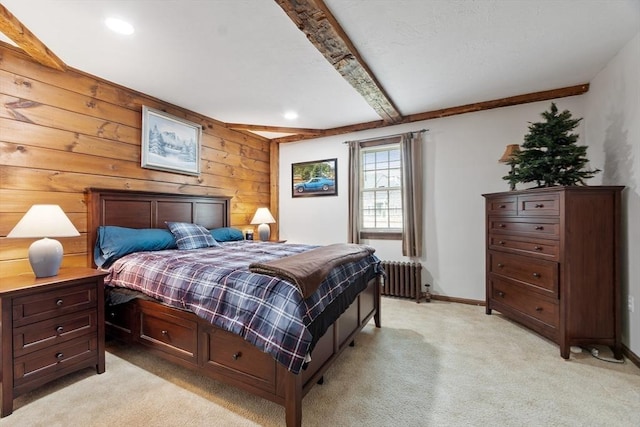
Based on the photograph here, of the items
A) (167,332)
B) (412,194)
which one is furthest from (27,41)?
(412,194)

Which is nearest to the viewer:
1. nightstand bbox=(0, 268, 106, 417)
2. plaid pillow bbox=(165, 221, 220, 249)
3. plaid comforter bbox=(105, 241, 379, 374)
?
plaid comforter bbox=(105, 241, 379, 374)

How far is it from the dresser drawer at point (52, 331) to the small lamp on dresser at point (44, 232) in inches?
13.3

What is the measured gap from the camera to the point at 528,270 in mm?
2633

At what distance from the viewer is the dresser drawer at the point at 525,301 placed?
2.40m

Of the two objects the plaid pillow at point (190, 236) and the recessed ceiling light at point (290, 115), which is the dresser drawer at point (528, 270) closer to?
the recessed ceiling light at point (290, 115)

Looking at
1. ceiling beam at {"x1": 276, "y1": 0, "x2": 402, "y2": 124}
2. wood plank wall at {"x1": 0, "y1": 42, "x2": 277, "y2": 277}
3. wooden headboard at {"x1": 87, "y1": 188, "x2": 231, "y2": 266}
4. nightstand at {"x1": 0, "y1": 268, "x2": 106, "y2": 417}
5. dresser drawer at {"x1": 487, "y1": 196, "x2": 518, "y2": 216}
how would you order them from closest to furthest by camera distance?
nightstand at {"x1": 0, "y1": 268, "x2": 106, "y2": 417}, ceiling beam at {"x1": 276, "y1": 0, "x2": 402, "y2": 124}, wood plank wall at {"x1": 0, "y1": 42, "x2": 277, "y2": 277}, wooden headboard at {"x1": 87, "y1": 188, "x2": 231, "y2": 266}, dresser drawer at {"x1": 487, "y1": 196, "x2": 518, "y2": 216}

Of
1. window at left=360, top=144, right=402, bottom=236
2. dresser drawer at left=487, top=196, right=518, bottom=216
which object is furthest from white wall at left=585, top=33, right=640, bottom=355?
window at left=360, top=144, right=402, bottom=236

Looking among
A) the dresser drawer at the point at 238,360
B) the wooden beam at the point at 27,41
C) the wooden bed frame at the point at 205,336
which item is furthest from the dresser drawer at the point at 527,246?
the wooden beam at the point at 27,41

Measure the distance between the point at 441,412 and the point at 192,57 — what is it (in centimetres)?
315

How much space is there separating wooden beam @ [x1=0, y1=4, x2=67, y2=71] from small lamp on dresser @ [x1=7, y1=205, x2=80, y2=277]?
4.03 ft

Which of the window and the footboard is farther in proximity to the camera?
the window

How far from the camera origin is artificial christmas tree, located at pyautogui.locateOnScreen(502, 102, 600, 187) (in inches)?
94.0

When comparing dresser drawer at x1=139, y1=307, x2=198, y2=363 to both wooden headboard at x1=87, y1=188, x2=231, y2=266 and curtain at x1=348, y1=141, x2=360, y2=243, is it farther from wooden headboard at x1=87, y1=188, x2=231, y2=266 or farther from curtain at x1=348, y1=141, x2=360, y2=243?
curtain at x1=348, y1=141, x2=360, y2=243

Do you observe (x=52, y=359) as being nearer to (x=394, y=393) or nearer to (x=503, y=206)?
(x=394, y=393)
